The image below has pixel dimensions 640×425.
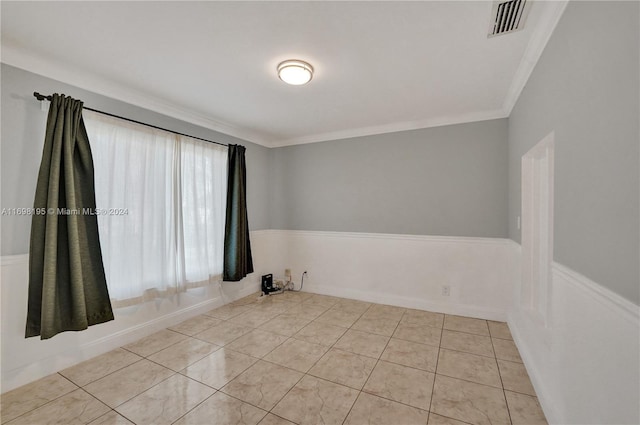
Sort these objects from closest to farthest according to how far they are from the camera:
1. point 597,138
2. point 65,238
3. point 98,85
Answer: point 597,138 → point 65,238 → point 98,85

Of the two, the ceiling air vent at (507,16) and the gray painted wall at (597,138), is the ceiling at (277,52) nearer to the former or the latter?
the ceiling air vent at (507,16)

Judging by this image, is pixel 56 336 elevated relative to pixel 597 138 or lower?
lower

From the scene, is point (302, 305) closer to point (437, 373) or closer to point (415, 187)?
point (437, 373)

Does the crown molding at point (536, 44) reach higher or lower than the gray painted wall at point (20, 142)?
higher

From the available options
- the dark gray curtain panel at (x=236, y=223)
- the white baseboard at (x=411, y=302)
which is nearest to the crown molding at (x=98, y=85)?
the dark gray curtain panel at (x=236, y=223)

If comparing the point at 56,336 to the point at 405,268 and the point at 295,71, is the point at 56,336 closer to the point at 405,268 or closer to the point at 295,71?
the point at 295,71

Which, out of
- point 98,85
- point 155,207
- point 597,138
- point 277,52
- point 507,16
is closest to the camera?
point 597,138

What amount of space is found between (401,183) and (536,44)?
6.66 ft

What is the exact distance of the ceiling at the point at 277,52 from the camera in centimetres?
159

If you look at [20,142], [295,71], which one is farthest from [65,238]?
[295,71]

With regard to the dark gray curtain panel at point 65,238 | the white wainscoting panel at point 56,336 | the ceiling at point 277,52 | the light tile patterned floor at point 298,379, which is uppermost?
the ceiling at point 277,52

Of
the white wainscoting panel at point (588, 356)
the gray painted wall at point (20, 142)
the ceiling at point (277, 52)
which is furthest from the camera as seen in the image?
the gray painted wall at point (20, 142)

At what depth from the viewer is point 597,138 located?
1.10 meters

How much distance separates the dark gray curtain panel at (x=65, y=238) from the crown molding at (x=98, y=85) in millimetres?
249
